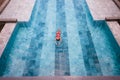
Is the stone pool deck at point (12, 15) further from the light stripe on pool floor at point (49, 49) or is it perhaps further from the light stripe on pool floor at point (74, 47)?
the light stripe on pool floor at point (74, 47)

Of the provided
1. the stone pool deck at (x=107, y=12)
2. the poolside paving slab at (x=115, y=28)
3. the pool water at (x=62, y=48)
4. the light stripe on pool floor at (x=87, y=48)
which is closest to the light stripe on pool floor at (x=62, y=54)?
the pool water at (x=62, y=48)

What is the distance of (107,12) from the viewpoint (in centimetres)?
801

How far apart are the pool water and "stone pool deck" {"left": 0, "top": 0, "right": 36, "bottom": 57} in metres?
0.23

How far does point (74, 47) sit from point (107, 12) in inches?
106

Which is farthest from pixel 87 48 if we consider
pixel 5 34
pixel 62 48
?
pixel 5 34

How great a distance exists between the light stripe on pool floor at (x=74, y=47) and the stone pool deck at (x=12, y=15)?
1907 millimetres

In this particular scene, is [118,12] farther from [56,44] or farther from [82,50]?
[56,44]

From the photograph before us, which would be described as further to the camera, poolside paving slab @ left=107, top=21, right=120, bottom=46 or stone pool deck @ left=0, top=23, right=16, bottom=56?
poolside paving slab @ left=107, top=21, right=120, bottom=46

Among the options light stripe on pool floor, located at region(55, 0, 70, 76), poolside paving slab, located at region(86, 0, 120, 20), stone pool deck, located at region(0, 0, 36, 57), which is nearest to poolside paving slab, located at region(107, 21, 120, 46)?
poolside paving slab, located at region(86, 0, 120, 20)

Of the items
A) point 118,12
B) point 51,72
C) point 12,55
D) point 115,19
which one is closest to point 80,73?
point 51,72

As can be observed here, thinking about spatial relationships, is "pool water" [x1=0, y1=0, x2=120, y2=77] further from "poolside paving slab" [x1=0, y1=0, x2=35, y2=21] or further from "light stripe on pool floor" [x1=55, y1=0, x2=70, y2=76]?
"poolside paving slab" [x1=0, y1=0, x2=35, y2=21]

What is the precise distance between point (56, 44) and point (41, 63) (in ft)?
3.70

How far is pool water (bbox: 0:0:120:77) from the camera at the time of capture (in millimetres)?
5590

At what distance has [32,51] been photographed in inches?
251
